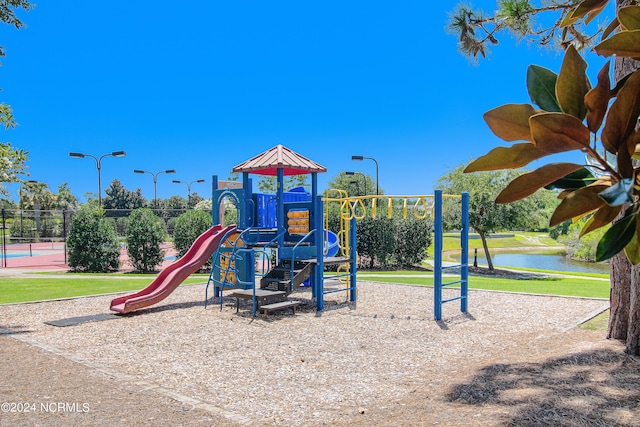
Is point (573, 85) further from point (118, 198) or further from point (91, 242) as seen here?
point (118, 198)

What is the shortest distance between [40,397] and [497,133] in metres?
4.84

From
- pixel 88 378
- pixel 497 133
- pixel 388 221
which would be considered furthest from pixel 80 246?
pixel 497 133

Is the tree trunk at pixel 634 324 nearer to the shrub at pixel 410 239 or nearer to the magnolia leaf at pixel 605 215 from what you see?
the magnolia leaf at pixel 605 215

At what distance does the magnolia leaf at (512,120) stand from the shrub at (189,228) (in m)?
19.4

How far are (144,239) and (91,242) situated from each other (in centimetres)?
191

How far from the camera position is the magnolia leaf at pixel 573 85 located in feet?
5.11

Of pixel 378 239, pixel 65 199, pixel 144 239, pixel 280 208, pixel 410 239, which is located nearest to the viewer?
pixel 280 208

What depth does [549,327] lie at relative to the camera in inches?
307

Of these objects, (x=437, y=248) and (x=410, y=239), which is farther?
(x=410, y=239)

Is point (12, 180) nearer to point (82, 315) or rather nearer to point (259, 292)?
point (82, 315)

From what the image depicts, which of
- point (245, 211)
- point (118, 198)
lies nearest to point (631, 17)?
point (245, 211)

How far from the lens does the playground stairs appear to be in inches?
359

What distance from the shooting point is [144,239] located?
774 inches

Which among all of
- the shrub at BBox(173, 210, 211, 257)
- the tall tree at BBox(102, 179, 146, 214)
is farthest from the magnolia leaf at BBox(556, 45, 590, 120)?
the tall tree at BBox(102, 179, 146, 214)
